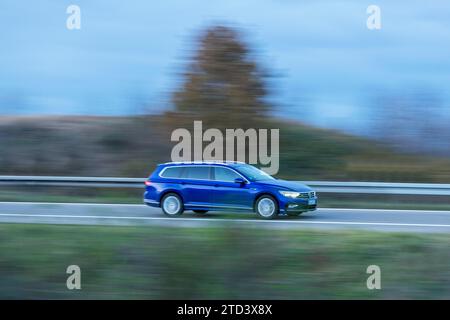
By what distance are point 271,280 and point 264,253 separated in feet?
0.98

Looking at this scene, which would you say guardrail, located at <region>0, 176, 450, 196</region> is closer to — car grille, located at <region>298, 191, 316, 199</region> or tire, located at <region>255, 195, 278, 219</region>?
car grille, located at <region>298, 191, 316, 199</region>

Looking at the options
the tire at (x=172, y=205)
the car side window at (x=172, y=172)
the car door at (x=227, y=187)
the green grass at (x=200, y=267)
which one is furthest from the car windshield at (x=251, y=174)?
the green grass at (x=200, y=267)

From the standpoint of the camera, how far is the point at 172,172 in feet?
51.6

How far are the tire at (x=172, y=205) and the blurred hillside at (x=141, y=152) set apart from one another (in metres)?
6.58

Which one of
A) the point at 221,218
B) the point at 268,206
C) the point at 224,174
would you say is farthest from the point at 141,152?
the point at 221,218

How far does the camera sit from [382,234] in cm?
992

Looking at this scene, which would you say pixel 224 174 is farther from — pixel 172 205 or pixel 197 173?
pixel 172 205

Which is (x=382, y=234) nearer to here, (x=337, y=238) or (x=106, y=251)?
(x=337, y=238)

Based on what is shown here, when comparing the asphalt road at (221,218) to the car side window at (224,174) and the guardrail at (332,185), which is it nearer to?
the guardrail at (332,185)

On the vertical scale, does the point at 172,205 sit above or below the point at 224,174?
below

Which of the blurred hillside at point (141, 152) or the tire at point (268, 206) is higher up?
the blurred hillside at point (141, 152)

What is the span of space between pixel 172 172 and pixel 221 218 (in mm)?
8713

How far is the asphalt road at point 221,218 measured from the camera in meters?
7.66
